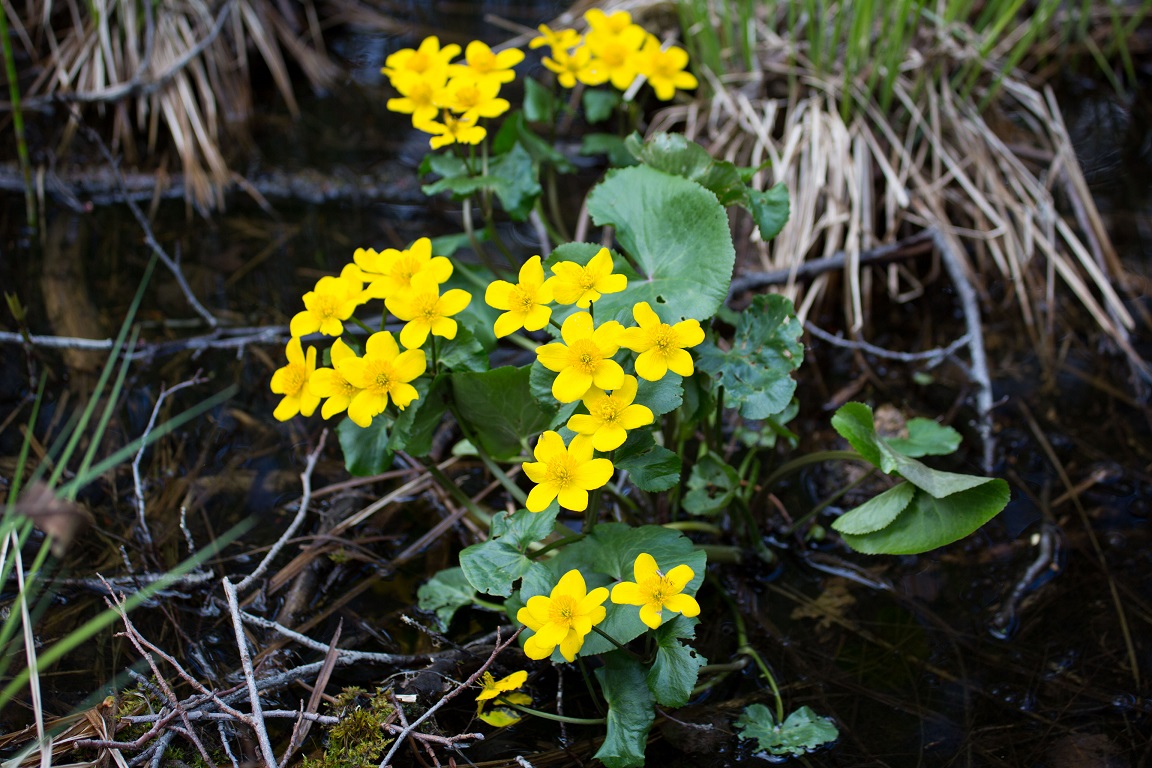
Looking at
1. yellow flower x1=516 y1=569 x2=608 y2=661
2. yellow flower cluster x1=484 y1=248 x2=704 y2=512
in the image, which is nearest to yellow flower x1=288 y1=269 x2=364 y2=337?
yellow flower cluster x1=484 y1=248 x2=704 y2=512

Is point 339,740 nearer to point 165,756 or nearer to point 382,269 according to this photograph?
point 165,756

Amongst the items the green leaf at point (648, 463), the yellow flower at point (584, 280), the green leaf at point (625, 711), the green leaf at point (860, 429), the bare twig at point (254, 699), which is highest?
the yellow flower at point (584, 280)

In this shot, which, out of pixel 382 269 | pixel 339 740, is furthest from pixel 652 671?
pixel 382 269

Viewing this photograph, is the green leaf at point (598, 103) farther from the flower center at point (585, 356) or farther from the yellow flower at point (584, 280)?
the flower center at point (585, 356)

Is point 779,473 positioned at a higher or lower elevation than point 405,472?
higher

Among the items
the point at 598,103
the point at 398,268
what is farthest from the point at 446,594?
the point at 598,103

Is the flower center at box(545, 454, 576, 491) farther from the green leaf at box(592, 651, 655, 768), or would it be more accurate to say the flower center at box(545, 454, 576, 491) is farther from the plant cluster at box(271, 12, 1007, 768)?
the green leaf at box(592, 651, 655, 768)

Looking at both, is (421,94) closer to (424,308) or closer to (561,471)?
(424,308)

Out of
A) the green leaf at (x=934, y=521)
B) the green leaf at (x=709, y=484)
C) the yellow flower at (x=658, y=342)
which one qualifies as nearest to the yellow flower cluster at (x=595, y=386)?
the yellow flower at (x=658, y=342)
